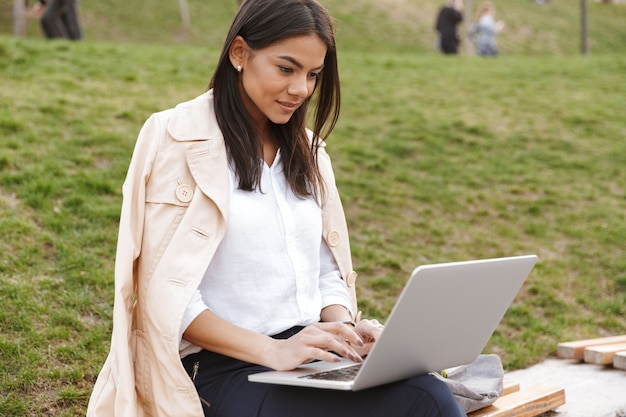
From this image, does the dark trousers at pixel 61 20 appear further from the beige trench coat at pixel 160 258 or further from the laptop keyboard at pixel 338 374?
the laptop keyboard at pixel 338 374

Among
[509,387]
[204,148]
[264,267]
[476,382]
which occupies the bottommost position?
[509,387]

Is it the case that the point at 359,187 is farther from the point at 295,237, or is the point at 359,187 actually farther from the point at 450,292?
the point at 450,292

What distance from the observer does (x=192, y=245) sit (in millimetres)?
2369

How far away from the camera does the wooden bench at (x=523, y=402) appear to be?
10.6 ft

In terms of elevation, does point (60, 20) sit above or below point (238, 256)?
above

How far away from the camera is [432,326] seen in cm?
208

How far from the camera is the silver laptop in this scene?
192 cm

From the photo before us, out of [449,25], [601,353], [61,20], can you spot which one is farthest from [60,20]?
[601,353]

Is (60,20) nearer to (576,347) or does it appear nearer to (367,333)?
(576,347)

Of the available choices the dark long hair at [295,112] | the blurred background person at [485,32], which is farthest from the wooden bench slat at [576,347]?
the blurred background person at [485,32]

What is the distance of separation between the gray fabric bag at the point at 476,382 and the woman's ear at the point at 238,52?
1345 mm

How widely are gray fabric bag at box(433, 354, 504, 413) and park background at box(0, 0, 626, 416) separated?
153 centimetres

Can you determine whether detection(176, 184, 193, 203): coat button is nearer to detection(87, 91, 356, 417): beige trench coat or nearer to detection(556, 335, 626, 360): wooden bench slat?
detection(87, 91, 356, 417): beige trench coat

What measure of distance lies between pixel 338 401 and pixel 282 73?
105cm
